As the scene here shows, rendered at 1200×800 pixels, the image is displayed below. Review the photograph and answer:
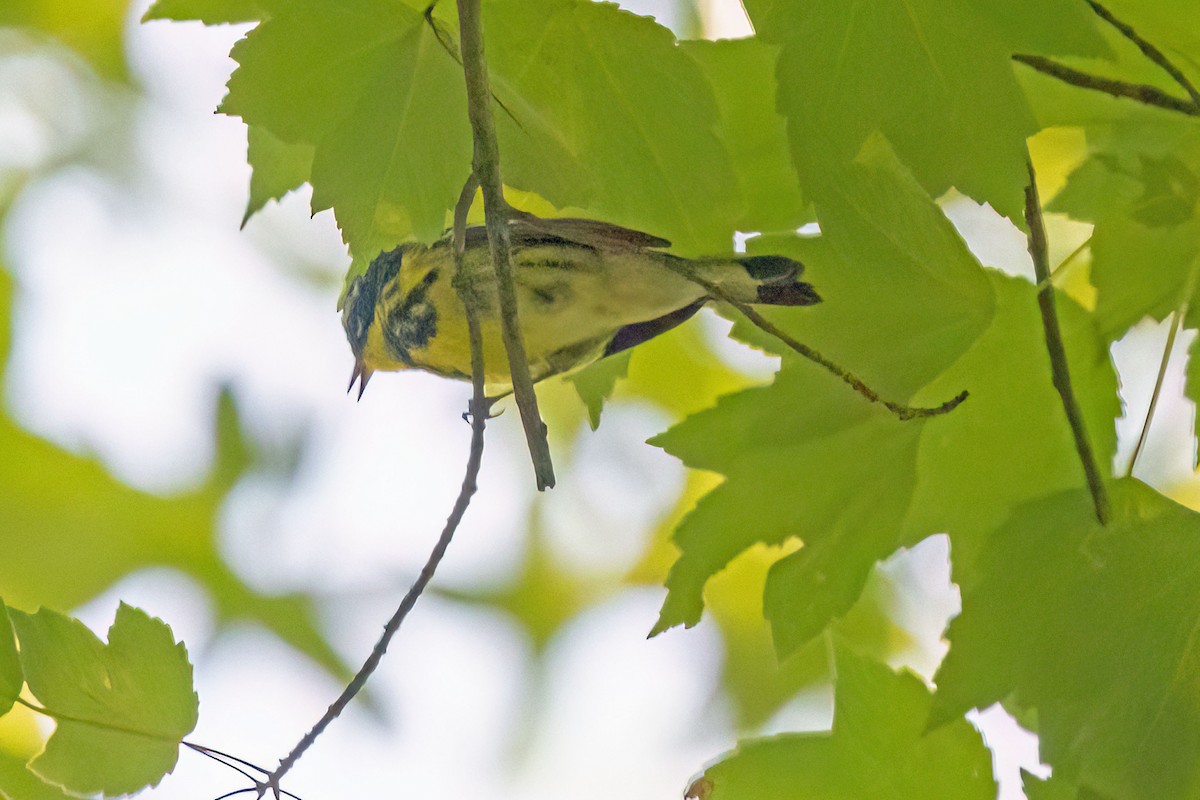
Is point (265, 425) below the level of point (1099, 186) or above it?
below

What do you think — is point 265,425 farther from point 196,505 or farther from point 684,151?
point 684,151

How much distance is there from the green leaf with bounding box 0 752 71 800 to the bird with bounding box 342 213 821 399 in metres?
0.35

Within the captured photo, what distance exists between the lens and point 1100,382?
73 centimetres

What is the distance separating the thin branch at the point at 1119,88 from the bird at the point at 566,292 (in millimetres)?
182

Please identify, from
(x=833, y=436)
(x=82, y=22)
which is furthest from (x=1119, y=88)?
(x=82, y=22)

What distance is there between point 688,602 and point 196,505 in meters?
1.66

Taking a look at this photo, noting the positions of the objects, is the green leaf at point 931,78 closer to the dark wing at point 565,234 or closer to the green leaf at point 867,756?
the dark wing at point 565,234

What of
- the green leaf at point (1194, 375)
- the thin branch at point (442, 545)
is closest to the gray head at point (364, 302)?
the thin branch at point (442, 545)

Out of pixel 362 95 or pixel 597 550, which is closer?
pixel 362 95

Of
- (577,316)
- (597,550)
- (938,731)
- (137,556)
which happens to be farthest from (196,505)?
(938,731)

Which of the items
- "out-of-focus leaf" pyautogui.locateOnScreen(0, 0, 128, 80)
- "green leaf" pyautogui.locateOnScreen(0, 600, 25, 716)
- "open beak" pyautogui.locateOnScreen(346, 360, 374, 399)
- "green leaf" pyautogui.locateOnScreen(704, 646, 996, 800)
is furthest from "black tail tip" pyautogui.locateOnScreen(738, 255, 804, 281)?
"out-of-focus leaf" pyautogui.locateOnScreen(0, 0, 128, 80)

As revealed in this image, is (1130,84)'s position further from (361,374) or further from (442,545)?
(361,374)

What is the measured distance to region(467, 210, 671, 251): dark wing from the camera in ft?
2.23

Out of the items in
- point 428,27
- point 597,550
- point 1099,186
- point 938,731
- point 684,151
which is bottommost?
point 597,550
